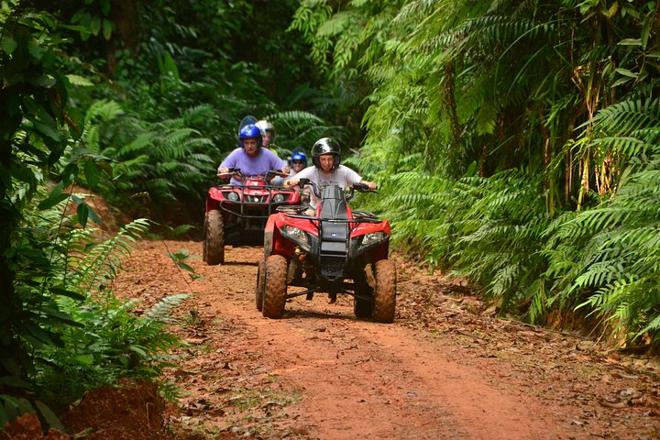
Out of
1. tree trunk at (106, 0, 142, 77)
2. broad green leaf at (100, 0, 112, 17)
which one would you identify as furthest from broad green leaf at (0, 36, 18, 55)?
tree trunk at (106, 0, 142, 77)

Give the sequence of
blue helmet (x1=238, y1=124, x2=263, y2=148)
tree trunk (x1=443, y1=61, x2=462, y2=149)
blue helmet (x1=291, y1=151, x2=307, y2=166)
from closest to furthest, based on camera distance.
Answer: tree trunk (x1=443, y1=61, x2=462, y2=149) → blue helmet (x1=238, y1=124, x2=263, y2=148) → blue helmet (x1=291, y1=151, x2=307, y2=166)

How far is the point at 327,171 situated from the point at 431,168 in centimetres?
262

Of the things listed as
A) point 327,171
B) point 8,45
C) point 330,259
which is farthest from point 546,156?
point 8,45

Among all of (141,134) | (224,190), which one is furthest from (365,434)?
(141,134)

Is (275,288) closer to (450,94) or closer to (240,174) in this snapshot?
(450,94)

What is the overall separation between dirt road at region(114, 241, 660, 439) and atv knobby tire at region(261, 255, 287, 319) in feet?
0.41

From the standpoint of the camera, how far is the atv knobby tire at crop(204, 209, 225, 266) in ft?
41.1

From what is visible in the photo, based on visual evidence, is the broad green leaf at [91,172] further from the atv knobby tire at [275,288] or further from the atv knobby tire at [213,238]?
the atv knobby tire at [213,238]

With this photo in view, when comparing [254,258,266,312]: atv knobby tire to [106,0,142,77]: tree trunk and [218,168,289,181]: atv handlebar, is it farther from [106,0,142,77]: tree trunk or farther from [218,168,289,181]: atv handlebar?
[106,0,142,77]: tree trunk

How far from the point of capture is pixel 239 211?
12828 millimetres

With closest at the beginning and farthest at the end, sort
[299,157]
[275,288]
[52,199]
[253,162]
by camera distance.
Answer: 1. [52,199]
2. [275,288]
3. [253,162]
4. [299,157]

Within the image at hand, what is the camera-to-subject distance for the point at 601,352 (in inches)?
301

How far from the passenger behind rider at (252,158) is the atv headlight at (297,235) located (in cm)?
503

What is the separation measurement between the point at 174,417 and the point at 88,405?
28.6 inches
